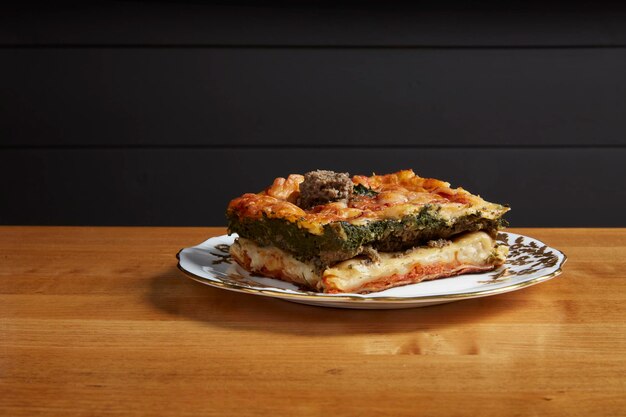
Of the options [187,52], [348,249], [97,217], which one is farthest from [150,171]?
[348,249]

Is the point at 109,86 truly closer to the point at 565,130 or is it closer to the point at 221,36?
the point at 221,36

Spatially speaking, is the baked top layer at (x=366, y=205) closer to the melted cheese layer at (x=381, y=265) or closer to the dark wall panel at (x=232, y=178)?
the melted cheese layer at (x=381, y=265)

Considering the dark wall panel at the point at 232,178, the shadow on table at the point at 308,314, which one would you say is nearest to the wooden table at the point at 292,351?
the shadow on table at the point at 308,314

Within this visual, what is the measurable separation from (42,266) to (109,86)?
1342 millimetres

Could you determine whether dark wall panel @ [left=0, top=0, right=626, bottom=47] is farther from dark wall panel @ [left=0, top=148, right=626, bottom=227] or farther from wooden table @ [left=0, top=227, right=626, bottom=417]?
wooden table @ [left=0, top=227, right=626, bottom=417]

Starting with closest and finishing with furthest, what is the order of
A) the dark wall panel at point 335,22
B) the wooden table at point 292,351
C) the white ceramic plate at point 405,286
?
the wooden table at point 292,351
the white ceramic plate at point 405,286
the dark wall panel at point 335,22

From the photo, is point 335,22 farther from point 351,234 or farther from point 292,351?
point 292,351

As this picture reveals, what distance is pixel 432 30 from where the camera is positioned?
7.91 feet

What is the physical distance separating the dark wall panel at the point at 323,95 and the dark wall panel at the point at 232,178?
0.05 meters

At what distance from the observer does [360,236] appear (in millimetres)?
987

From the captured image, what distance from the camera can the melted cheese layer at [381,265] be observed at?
0.98 meters

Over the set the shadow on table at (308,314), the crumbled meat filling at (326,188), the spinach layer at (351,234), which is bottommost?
the shadow on table at (308,314)

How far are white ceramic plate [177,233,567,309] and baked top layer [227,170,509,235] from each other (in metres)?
0.09

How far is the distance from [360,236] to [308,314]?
125 mm
